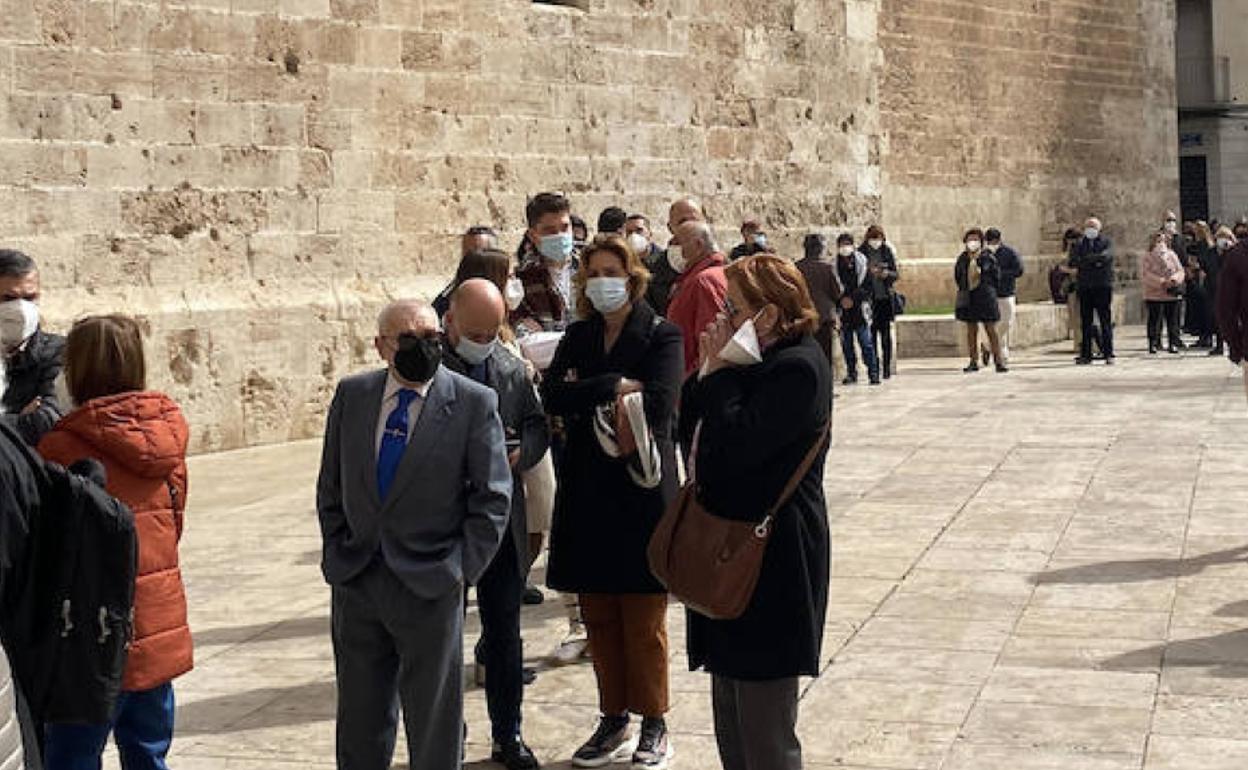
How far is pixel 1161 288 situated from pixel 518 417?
47.2ft

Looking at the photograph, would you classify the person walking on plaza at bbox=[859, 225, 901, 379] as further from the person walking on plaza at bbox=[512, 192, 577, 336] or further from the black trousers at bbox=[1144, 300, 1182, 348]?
the person walking on plaza at bbox=[512, 192, 577, 336]

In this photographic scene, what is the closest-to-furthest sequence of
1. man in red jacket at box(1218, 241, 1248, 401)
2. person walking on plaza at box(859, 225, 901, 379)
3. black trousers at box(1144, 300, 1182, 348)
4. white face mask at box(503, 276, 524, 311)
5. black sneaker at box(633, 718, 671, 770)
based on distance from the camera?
black sneaker at box(633, 718, 671, 770)
white face mask at box(503, 276, 524, 311)
man in red jacket at box(1218, 241, 1248, 401)
person walking on plaza at box(859, 225, 901, 379)
black trousers at box(1144, 300, 1182, 348)

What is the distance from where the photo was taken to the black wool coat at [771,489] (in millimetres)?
4227

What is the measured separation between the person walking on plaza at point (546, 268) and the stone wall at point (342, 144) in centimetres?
476

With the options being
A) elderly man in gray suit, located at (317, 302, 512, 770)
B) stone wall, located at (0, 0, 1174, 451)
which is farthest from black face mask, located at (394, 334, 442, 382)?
stone wall, located at (0, 0, 1174, 451)

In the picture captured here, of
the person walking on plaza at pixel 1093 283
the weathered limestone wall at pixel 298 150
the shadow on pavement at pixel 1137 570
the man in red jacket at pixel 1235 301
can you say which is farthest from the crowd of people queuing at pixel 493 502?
the person walking on plaza at pixel 1093 283

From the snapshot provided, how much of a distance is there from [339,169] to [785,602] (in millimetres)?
8751

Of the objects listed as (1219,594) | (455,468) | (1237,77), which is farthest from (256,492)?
(1237,77)

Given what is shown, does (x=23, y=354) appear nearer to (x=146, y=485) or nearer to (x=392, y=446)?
(x=146, y=485)

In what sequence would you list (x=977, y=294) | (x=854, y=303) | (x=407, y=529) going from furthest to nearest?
(x=977, y=294) → (x=854, y=303) → (x=407, y=529)

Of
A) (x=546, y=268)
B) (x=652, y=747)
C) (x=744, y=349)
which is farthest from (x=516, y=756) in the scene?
(x=546, y=268)

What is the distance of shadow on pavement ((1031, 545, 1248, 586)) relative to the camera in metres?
7.39

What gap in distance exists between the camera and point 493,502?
4500mm

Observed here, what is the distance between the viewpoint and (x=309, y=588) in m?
7.63
